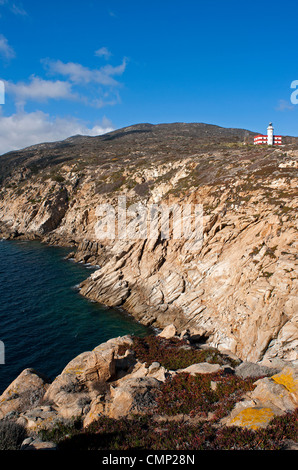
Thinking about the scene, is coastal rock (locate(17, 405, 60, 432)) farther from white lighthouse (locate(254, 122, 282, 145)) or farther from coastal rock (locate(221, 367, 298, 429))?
white lighthouse (locate(254, 122, 282, 145))

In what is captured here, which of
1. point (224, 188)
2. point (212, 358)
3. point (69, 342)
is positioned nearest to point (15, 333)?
point (69, 342)

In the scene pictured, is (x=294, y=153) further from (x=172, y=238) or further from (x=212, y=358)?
(x=212, y=358)

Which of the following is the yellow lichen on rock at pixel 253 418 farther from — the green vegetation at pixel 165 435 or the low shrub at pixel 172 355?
the low shrub at pixel 172 355

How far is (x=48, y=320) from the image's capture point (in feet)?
116

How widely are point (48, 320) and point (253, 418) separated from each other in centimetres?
2963

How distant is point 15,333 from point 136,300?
15.4 metres

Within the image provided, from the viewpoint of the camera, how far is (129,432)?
463 inches

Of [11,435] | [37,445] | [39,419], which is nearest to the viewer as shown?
[37,445]

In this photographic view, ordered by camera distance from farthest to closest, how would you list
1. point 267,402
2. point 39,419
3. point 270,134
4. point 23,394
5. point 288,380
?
point 270,134, point 23,394, point 39,419, point 288,380, point 267,402

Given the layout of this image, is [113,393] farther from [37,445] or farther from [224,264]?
[224,264]

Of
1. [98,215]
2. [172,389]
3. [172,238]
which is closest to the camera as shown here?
[172,389]

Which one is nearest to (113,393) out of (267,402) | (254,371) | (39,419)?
(39,419)

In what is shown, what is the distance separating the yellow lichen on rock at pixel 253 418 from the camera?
1079 cm
